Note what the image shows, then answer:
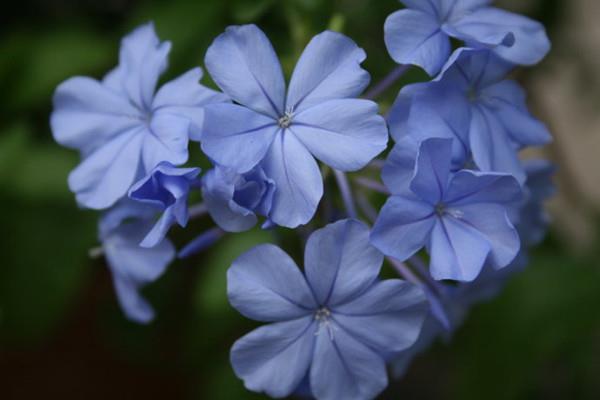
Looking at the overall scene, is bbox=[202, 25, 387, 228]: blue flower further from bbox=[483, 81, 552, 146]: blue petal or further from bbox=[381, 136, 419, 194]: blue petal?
bbox=[483, 81, 552, 146]: blue petal

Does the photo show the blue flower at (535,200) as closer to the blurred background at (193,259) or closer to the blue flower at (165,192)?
the blurred background at (193,259)

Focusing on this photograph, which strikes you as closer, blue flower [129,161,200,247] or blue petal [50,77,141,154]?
blue flower [129,161,200,247]

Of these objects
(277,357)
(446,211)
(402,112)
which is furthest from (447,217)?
(277,357)

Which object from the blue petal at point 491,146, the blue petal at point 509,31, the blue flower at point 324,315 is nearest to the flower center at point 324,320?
the blue flower at point 324,315

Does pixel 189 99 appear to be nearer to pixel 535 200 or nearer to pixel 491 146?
pixel 491 146

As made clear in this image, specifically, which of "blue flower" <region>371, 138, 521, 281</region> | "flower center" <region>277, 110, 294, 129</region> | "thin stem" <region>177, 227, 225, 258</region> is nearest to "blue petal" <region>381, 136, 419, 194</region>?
"blue flower" <region>371, 138, 521, 281</region>

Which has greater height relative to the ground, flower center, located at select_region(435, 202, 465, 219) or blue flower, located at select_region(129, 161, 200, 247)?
blue flower, located at select_region(129, 161, 200, 247)

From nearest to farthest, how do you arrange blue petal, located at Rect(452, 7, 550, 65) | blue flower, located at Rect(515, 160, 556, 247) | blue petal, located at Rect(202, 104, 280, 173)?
1. blue petal, located at Rect(202, 104, 280, 173)
2. blue petal, located at Rect(452, 7, 550, 65)
3. blue flower, located at Rect(515, 160, 556, 247)

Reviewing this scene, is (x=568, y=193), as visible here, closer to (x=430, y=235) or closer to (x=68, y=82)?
(x=430, y=235)
